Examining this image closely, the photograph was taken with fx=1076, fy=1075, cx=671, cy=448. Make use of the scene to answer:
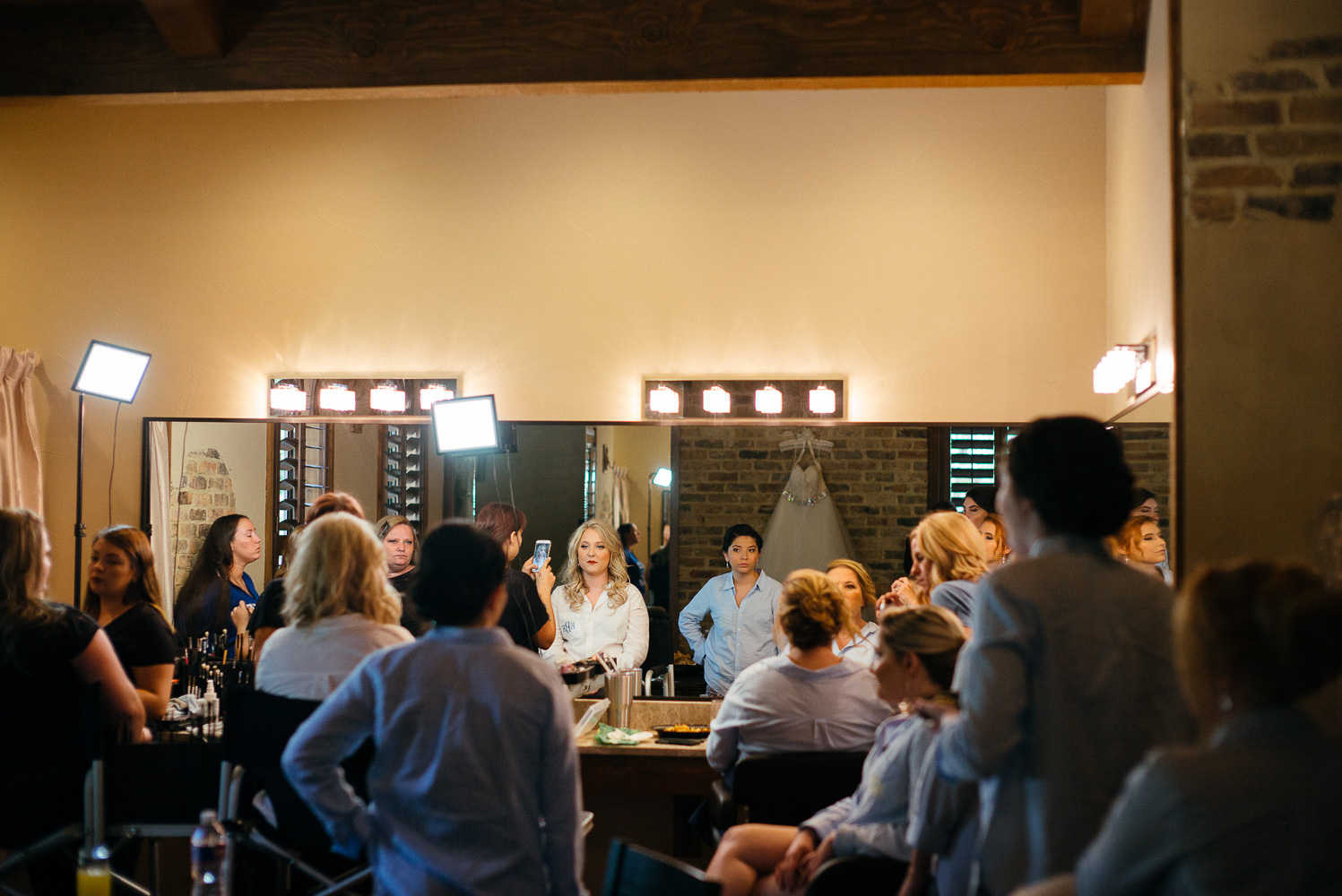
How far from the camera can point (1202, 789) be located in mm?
1196

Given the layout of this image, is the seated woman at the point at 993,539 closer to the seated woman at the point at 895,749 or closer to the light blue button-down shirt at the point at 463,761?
the seated woman at the point at 895,749

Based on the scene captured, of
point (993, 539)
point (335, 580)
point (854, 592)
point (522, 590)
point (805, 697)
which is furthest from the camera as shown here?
point (522, 590)

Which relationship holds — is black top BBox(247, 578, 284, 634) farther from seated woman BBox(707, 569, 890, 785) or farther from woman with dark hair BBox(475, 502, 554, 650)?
seated woman BBox(707, 569, 890, 785)

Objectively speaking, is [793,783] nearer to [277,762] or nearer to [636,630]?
[277,762]

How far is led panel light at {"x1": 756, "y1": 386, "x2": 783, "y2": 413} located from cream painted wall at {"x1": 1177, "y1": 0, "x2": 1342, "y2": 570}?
2.32 m

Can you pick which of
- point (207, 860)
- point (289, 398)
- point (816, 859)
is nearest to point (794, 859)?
point (816, 859)

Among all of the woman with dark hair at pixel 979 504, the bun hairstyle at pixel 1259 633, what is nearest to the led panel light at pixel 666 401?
the woman with dark hair at pixel 979 504

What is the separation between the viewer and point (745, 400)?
185 inches

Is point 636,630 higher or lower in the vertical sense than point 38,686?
lower

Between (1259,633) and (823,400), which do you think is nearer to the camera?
(1259,633)

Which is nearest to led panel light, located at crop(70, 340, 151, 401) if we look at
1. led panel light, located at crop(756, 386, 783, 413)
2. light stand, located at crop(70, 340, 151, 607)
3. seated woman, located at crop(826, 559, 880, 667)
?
light stand, located at crop(70, 340, 151, 607)

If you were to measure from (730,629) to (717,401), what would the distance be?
984 mm

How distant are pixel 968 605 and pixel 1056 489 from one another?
167 cm

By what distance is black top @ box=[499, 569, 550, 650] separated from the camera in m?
4.32
